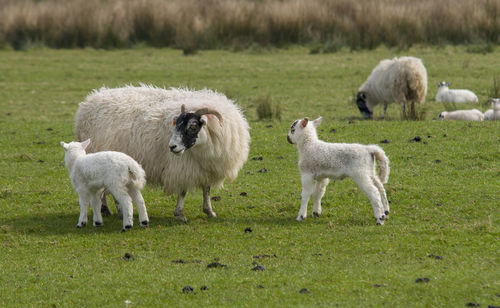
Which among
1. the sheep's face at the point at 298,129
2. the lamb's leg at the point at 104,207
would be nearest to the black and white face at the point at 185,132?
the sheep's face at the point at 298,129

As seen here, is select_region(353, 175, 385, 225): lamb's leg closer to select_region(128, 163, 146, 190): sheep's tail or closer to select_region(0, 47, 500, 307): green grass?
select_region(0, 47, 500, 307): green grass

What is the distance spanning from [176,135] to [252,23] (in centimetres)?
1877

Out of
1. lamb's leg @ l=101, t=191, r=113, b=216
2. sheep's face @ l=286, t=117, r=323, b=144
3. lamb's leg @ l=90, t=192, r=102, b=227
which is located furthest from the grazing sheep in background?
lamb's leg @ l=90, t=192, r=102, b=227

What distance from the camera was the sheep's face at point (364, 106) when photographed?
1583cm

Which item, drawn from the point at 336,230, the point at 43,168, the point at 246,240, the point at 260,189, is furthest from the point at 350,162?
the point at 43,168

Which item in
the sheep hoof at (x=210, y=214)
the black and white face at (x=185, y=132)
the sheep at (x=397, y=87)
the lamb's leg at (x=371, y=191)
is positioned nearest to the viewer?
the lamb's leg at (x=371, y=191)

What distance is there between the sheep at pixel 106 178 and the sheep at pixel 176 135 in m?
0.54

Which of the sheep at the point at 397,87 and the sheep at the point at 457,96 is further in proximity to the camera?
the sheep at the point at 457,96

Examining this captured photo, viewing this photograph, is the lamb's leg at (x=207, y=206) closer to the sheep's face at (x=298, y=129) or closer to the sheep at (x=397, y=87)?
the sheep's face at (x=298, y=129)

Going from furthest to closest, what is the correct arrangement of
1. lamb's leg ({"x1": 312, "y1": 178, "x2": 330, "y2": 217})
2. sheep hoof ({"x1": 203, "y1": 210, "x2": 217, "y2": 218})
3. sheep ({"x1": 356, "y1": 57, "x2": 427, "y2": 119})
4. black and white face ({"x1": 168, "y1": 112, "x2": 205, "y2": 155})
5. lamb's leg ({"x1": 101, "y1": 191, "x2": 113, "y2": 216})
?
sheep ({"x1": 356, "y1": 57, "x2": 427, "y2": 119}) → lamb's leg ({"x1": 101, "y1": 191, "x2": 113, "y2": 216}) → sheep hoof ({"x1": 203, "y1": 210, "x2": 217, "y2": 218}) → lamb's leg ({"x1": 312, "y1": 178, "x2": 330, "y2": 217}) → black and white face ({"x1": 168, "y1": 112, "x2": 205, "y2": 155})

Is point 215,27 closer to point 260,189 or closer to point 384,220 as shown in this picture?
point 260,189

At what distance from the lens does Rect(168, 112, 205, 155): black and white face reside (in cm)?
829

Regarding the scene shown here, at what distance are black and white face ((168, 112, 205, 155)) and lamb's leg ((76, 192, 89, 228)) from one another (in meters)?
1.09

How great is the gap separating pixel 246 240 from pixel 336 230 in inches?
38.1
